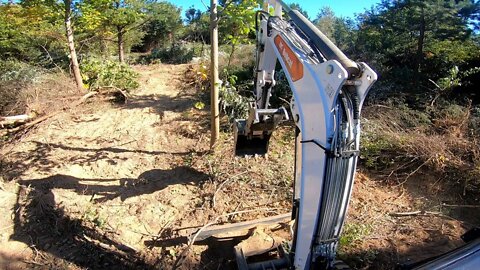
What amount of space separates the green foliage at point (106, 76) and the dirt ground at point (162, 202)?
2.20 meters

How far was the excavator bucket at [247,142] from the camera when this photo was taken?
4020mm

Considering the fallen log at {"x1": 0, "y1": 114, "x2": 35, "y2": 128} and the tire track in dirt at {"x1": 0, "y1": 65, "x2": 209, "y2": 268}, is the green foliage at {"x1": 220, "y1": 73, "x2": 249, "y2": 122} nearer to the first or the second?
the tire track in dirt at {"x1": 0, "y1": 65, "x2": 209, "y2": 268}

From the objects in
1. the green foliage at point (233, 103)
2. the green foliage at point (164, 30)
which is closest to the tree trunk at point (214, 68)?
the green foliage at point (233, 103)

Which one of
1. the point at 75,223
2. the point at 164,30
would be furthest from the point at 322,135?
the point at 164,30

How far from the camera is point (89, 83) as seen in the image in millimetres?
8875

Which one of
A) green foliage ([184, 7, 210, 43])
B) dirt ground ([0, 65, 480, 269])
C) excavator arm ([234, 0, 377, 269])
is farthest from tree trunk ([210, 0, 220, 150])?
green foliage ([184, 7, 210, 43])

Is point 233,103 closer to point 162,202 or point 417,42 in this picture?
point 162,202

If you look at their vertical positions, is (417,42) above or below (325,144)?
above

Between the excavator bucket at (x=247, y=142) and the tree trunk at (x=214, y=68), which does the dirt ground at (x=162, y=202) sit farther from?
the excavator bucket at (x=247, y=142)

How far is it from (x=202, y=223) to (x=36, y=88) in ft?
19.6

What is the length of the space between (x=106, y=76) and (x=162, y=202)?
5385 millimetres

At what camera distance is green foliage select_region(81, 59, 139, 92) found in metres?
8.74

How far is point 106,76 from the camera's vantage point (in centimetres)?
894

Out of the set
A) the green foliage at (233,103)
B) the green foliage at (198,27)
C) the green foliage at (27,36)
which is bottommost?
the green foliage at (233,103)
